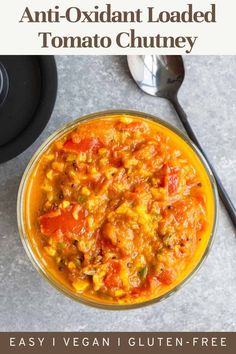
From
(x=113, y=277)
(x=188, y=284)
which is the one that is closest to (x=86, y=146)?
(x=113, y=277)

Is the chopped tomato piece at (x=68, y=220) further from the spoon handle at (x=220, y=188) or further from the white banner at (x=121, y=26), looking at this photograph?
the white banner at (x=121, y=26)

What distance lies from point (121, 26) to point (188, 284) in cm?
134

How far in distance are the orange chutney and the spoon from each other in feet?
1.12

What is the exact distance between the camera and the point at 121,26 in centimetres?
286

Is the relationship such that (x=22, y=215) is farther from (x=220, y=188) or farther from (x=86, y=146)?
(x=220, y=188)

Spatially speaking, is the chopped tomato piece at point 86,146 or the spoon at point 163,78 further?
the spoon at point 163,78

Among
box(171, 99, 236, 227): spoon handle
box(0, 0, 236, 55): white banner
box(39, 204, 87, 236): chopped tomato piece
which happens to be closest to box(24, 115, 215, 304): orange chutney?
box(39, 204, 87, 236): chopped tomato piece

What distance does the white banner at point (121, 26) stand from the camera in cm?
284

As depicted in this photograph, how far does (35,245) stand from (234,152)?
43.3 inches

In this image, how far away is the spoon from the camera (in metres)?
2.82

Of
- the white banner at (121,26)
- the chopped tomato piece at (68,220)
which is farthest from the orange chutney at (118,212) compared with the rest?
the white banner at (121,26)

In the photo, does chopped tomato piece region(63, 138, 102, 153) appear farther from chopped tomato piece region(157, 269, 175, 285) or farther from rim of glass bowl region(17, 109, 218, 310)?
chopped tomato piece region(157, 269, 175, 285)

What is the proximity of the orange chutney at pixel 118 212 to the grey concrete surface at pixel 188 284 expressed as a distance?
0.36 metres

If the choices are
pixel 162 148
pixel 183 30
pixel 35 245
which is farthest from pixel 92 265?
pixel 183 30
